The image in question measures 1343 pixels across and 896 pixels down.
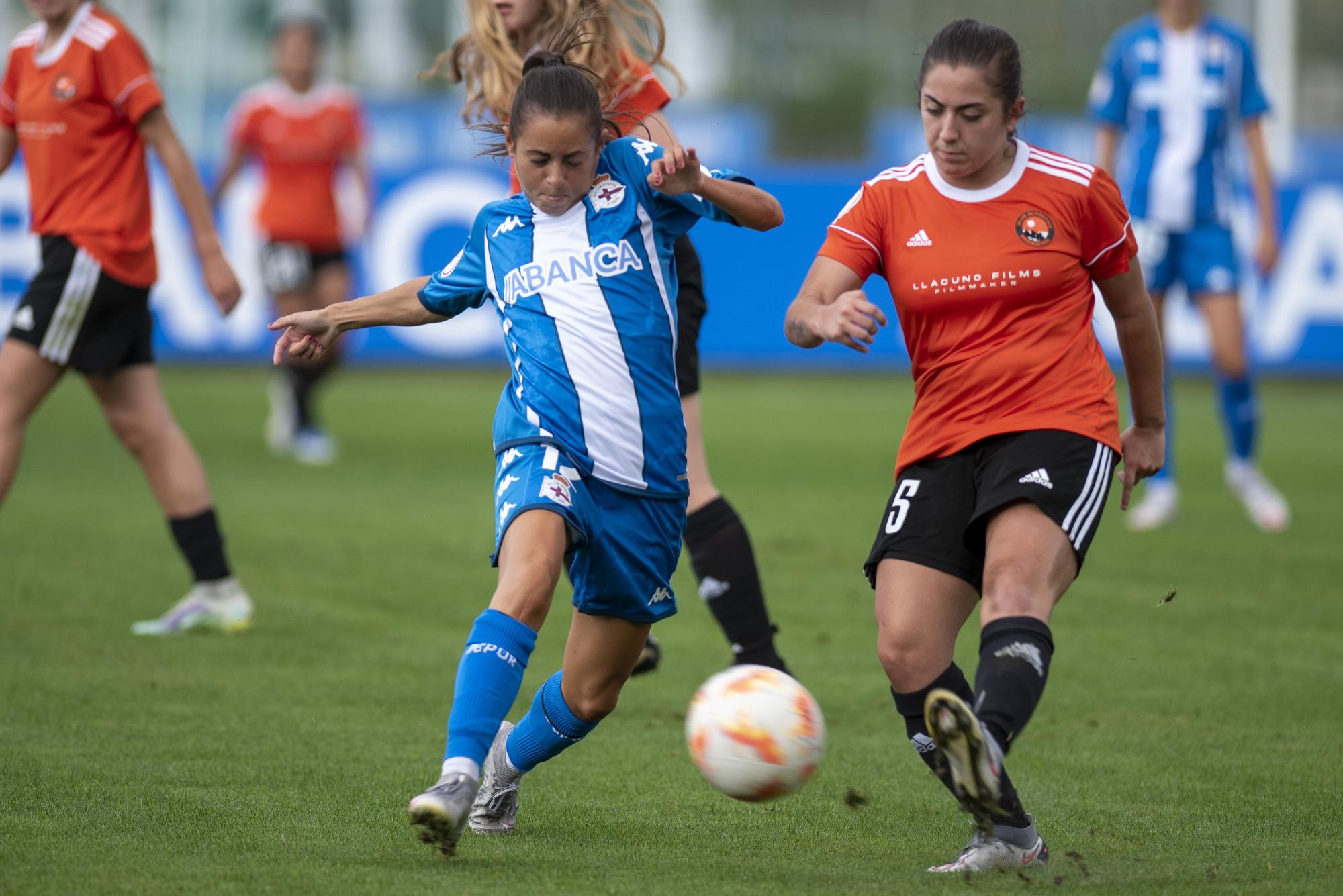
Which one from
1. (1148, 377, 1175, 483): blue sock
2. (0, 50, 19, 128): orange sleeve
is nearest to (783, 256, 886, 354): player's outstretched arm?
(0, 50, 19, 128): orange sleeve

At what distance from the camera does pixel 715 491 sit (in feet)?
17.8

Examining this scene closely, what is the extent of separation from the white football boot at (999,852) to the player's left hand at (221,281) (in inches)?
149

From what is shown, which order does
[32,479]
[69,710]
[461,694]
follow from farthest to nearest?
[32,479], [69,710], [461,694]

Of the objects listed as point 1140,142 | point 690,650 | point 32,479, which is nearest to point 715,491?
point 690,650

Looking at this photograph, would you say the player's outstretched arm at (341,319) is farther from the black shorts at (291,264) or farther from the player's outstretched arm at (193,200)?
the black shorts at (291,264)

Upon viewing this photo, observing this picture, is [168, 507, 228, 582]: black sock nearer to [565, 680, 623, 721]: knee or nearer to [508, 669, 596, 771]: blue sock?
[508, 669, 596, 771]: blue sock

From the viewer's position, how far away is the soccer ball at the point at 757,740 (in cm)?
357

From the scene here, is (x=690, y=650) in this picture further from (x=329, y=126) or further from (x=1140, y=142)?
(x=329, y=126)

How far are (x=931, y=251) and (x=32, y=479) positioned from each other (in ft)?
26.6

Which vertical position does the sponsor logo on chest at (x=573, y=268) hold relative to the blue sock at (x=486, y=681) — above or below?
above

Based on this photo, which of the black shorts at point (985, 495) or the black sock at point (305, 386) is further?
the black sock at point (305, 386)

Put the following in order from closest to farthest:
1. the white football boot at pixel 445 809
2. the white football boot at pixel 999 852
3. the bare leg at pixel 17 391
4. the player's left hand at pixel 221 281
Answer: the white football boot at pixel 445 809 < the white football boot at pixel 999 852 < the bare leg at pixel 17 391 < the player's left hand at pixel 221 281

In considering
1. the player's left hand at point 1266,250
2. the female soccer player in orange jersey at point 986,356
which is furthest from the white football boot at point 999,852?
the player's left hand at point 1266,250

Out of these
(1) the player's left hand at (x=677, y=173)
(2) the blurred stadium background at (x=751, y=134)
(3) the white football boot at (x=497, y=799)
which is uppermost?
(1) the player's left hand at (x=677, y=173)
